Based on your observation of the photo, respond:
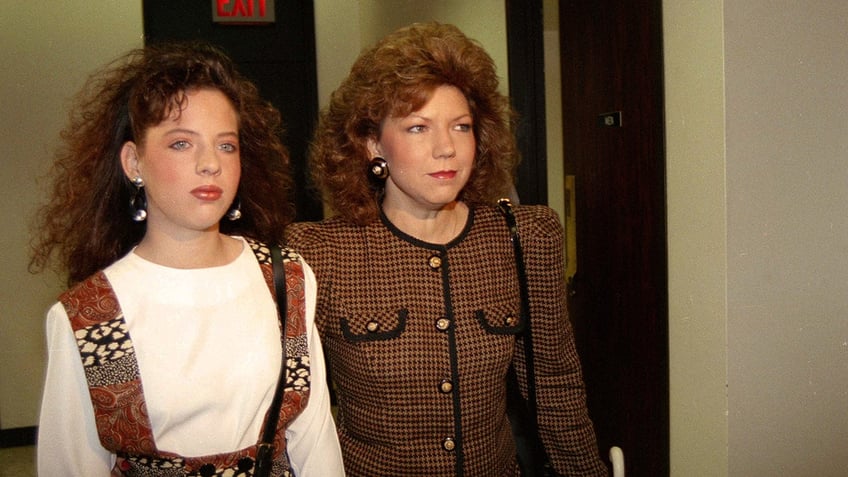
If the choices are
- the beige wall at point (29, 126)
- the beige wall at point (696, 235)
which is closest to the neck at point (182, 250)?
the beige wall at point (696, 235)

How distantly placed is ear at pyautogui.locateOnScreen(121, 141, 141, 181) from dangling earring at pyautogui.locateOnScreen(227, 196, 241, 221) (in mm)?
192

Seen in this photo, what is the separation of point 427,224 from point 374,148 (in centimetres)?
21

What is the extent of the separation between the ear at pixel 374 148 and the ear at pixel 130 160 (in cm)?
54

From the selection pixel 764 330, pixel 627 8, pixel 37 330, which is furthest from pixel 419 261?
pixel 37 330

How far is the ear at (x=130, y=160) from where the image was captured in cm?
138

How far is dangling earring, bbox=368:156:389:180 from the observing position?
1.71 metres

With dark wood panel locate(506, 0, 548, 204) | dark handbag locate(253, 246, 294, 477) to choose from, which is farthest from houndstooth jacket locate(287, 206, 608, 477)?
dark wood panel locate(506, 0, 548, 204)

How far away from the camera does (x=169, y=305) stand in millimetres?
1333

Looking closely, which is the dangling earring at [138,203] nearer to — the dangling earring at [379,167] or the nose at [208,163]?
the nose at [208,163]

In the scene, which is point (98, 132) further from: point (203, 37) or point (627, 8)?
point (203, 37)

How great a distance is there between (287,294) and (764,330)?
1.03 metres

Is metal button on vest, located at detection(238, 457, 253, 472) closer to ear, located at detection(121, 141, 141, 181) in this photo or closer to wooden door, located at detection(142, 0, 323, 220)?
ear, located at detection(121, 141, 141, 181)

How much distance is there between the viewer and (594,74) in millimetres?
2350

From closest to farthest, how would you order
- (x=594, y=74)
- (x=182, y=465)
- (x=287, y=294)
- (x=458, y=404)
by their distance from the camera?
(x=182, y=465) → (x=287, y=294) → (x=458, y=404) → (x=594, y=74)
